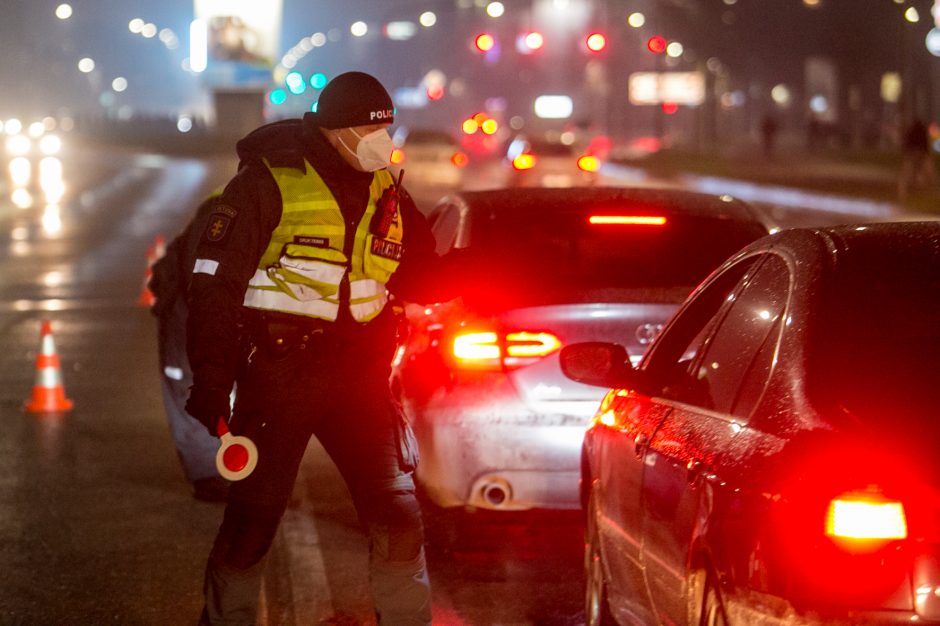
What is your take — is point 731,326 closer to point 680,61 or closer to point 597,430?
point 597,430

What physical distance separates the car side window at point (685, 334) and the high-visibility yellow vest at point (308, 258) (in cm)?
85

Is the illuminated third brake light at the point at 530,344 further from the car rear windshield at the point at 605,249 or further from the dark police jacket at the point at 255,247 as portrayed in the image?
the dark police jacket at the point at 255,247

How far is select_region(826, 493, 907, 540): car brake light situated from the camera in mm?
3398

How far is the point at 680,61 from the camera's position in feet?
309

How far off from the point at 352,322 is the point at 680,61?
297 ft

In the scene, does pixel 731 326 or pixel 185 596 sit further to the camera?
pixel 185 596

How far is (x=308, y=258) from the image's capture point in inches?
199

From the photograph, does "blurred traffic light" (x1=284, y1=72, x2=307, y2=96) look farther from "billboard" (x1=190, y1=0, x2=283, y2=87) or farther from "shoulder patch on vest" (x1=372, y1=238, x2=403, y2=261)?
"billboard" (x1=190, y1=0, x2=283, y2=87)

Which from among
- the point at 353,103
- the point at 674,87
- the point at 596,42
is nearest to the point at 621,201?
the point at 353,103

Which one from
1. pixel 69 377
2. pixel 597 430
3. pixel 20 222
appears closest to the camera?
pixel 597 430

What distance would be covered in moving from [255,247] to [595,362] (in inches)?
39.6

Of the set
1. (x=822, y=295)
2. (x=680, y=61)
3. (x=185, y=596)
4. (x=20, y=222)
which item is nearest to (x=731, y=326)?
(x=822, y=295)

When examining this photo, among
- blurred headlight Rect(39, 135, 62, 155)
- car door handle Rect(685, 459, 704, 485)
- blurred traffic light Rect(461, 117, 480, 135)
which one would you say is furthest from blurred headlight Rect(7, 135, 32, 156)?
car door handle Rect(685, 459, 704, 485)

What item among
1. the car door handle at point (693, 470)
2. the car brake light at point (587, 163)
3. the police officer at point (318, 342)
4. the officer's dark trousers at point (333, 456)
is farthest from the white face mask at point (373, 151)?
the car brake light at point (587, 163)
